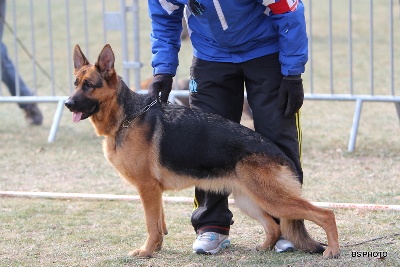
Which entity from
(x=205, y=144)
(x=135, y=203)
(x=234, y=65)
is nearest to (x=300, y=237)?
(x=205, y=144)

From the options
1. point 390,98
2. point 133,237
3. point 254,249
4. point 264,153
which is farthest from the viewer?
point 390,98

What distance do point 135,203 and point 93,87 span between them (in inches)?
75.2

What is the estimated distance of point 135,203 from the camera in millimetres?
6363

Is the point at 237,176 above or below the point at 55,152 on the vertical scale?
above

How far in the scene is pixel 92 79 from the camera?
4.69m

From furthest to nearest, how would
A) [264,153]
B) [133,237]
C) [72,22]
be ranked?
[72,22] < [133,237] < [264,153]

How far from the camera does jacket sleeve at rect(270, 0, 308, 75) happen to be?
4.60m

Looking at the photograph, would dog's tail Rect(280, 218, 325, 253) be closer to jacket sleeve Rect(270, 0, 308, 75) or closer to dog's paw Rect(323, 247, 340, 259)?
dog's paw Rect(323, 247, 340, 259)

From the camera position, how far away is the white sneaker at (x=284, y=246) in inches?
189

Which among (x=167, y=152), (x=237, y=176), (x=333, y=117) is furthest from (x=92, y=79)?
(x=333, y=117)

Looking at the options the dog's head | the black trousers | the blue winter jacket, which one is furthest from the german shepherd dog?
the blue winter jacket

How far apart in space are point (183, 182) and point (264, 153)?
1.88 ft

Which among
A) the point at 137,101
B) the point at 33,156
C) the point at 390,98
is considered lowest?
the point at 33,156

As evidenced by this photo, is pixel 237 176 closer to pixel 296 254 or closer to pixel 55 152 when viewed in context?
pixel 296 254
